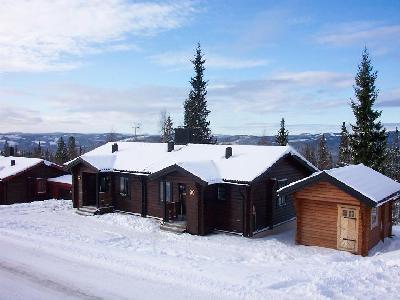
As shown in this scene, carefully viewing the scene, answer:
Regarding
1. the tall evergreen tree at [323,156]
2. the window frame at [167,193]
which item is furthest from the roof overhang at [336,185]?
the tall evergreen tree at [323,156]

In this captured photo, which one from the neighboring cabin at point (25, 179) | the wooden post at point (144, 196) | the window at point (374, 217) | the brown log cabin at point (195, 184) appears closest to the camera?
the window at point (374, 217)

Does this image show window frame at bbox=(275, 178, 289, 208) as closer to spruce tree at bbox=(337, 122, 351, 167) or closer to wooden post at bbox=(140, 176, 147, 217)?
wooden post at bbox=(140, 176, 147, 217)

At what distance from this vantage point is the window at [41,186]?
38938 mm

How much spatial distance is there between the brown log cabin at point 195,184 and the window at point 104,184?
0.23ft

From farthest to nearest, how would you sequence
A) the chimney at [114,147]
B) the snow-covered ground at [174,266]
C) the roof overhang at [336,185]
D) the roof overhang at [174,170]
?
the chimney at [114,147] < the roof overhang at [174,170] < the roof overhang at [336,185] < the snow-covered ground at [174,266]

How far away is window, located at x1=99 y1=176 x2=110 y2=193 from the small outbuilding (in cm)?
1381

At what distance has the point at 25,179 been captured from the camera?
3838 centimetres

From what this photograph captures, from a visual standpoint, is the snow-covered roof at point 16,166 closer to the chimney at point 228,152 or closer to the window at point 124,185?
the window at point 124,185

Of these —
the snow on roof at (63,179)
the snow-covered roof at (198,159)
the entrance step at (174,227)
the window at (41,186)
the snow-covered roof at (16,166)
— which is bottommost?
the entrance step at (174,227)

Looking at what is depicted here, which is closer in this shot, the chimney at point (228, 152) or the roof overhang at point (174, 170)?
the roof overhang at point (174, 170)

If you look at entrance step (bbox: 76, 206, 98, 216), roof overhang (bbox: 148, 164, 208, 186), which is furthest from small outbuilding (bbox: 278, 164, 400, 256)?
entrance step (bbox: 76, 206, 98, 216)

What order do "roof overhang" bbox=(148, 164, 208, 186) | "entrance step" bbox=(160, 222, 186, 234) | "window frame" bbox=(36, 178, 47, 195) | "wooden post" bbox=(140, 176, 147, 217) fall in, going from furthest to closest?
1. "window frame" bbox=(36, 178, 47, 195)
2. "wooden post" bbox=(140, 176, 147, 217)
3. "entrance step" bbox=(160, 222, 186, 234)
4. "roof overhang" bbox=(148, 164, 208, 186)

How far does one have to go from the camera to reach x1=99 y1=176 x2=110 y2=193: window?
1163 inches

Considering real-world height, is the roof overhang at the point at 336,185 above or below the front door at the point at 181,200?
above
